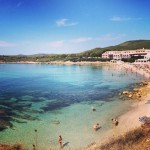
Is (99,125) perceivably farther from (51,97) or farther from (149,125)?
(51,97)

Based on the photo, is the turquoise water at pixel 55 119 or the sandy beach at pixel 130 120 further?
the turquoise water at pixel 55 119

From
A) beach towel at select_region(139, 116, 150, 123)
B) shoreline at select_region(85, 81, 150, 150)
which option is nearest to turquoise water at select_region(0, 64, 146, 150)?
shoreline at select_region(85, 81, 150, 150)

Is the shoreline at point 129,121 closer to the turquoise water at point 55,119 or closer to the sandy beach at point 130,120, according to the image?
the sandy beach at point 130,120

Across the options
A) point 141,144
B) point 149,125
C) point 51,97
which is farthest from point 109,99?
point 141,144

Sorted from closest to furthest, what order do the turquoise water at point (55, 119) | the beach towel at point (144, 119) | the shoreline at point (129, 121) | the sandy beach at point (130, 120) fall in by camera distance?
the shoreline at point (129, 121)
the sandy beach at point (130, 120)
the turquoise water at point (55, 119)
the beach towel at point (144, 119)

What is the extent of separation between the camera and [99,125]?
30797mm

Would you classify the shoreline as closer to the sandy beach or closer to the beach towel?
the sandy beach

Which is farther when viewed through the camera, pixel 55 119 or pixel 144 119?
pixel 55 119

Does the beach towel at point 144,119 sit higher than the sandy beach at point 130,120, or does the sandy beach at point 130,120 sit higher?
the beach towel at point 144,119

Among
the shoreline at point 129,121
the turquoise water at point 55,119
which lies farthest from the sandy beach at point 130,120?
the turquoise water at point 55,119

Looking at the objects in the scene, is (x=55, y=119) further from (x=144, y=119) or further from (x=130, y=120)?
(x=144, y=119)

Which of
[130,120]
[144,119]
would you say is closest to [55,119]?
[130,120]

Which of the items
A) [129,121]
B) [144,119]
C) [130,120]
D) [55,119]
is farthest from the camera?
[55,119]

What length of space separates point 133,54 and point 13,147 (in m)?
174
